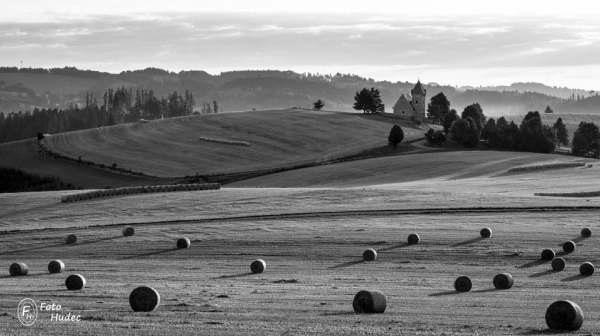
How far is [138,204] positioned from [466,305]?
4114 centimetres

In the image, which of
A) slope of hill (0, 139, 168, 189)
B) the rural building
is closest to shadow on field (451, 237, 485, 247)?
slope of hill (0, 139, 168, 189)

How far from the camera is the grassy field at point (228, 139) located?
122 metres

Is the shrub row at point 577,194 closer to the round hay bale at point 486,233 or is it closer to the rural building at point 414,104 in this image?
the round hay bale at point 486,233

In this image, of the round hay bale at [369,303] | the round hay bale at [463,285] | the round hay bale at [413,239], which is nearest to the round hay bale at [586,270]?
the round hay bale at [463,285]

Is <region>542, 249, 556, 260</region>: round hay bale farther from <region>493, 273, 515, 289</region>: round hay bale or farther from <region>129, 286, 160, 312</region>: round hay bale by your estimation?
<region>129, 286, 160, 312</region>: round hay bale

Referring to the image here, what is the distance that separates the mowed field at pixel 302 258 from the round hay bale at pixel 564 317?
0.39 m

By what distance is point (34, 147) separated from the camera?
13225 cm

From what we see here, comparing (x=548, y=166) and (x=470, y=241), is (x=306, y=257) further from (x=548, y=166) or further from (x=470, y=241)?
(x=548, y=166)

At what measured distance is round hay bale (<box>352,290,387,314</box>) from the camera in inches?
939

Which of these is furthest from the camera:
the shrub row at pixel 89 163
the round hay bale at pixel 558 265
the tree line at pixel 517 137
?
the tree line at pixel 517 137

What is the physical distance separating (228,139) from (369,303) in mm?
120464

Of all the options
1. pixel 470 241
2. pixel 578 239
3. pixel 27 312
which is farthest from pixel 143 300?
pixel 578 239

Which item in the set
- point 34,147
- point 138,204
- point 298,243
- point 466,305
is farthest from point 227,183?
point 466,305

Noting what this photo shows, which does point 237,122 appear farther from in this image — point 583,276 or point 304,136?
point 583,276
